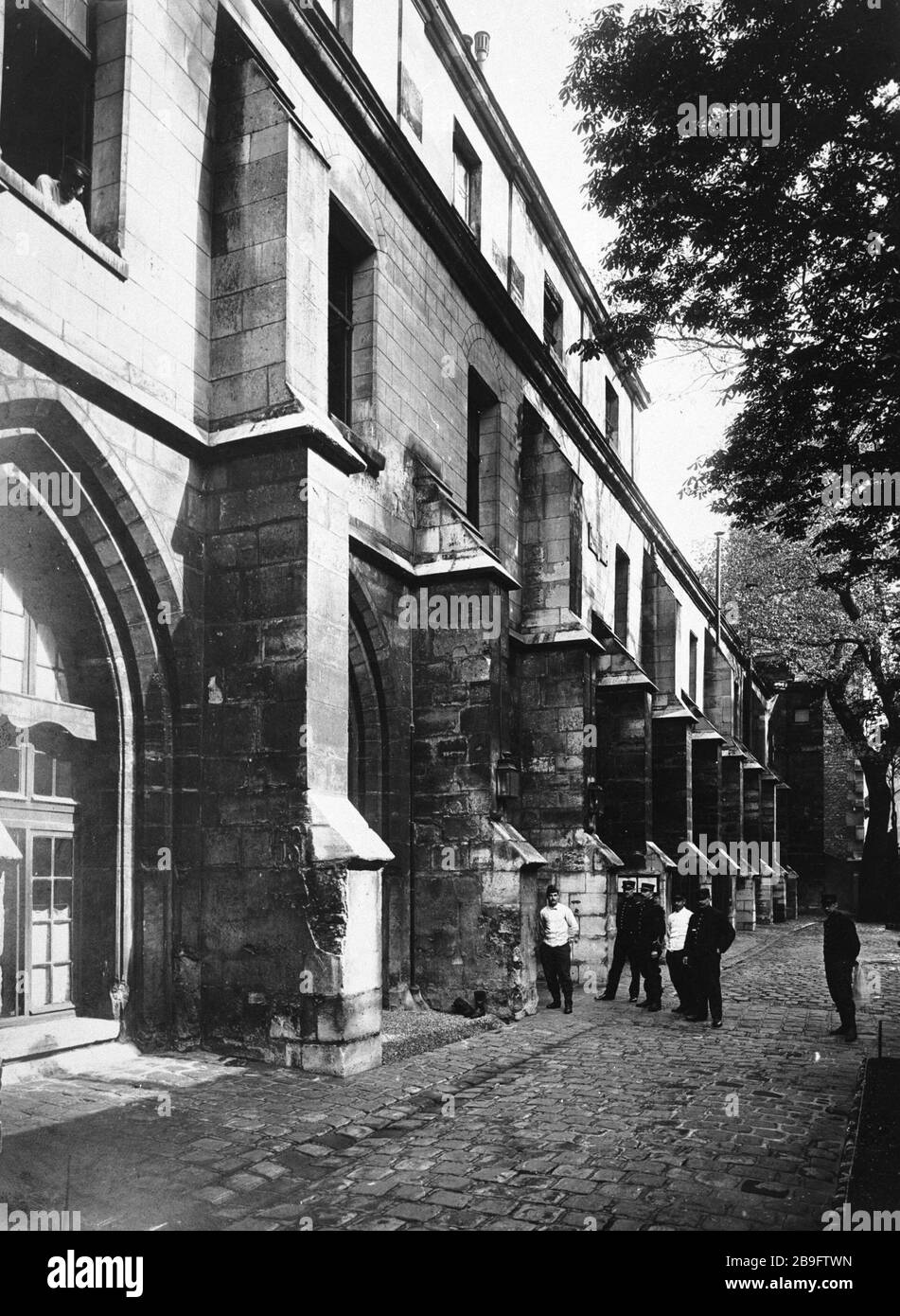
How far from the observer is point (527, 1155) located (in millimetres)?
5922

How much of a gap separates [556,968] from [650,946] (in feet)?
4.08

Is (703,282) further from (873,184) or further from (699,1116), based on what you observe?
(699,1116)

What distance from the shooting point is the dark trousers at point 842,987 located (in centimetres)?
1038

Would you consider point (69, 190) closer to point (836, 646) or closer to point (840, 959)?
point (840, 959)

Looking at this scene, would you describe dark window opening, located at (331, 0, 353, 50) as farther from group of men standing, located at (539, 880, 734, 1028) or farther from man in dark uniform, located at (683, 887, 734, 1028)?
man in dark uniform, located at (683, 887, 734, 1028)

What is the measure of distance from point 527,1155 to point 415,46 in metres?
13.0

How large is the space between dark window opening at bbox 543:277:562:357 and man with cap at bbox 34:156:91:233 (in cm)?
1166

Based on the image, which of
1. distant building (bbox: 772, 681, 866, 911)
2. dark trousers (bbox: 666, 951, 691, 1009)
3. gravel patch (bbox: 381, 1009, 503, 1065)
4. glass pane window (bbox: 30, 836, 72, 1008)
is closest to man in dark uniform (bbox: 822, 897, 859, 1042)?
dark trousers (bbox: 666, 951, 691, 1009)

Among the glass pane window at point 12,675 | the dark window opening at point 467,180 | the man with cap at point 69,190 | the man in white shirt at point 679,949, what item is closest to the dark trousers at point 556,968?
→ the man in white shirt at point 679,949

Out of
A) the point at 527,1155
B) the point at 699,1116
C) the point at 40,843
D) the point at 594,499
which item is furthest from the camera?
the point at 594,499

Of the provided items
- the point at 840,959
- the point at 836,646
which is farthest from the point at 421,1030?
the point at 836,646

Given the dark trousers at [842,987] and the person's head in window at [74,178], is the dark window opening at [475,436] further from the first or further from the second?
the dark trousers at [842,987]

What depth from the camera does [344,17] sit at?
11.7 meters

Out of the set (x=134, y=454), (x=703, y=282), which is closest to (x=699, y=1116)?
(x=134, y=454)
